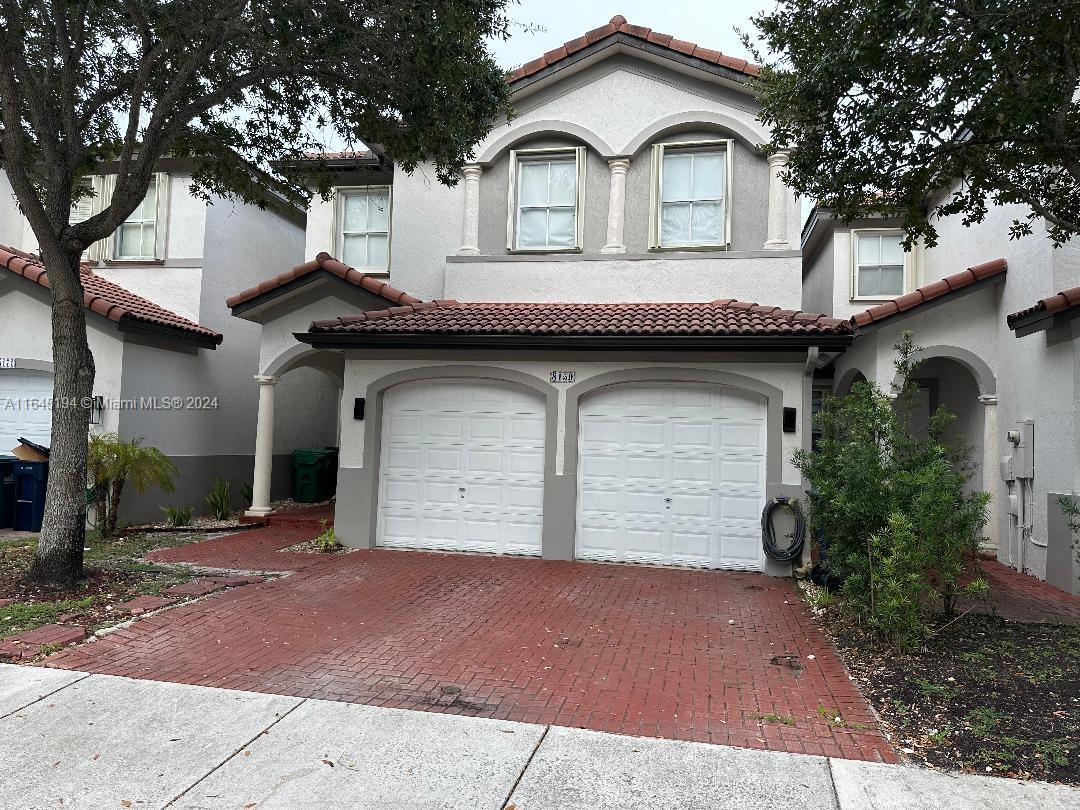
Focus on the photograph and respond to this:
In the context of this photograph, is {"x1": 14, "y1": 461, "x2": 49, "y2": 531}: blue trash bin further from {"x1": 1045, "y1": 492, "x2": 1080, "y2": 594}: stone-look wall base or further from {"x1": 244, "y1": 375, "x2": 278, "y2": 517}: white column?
{"x1": 1045, "y1": 492, "x2": 1080, "y2": 594}: stone-look wall base

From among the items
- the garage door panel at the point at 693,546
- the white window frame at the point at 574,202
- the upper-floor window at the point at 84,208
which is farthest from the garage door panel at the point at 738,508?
the upper-floor window at the point at 84,208

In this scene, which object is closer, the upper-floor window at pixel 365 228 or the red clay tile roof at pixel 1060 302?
the red clay tile roof at pixel 1060 302

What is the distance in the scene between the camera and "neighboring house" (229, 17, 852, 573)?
9516 millimetres

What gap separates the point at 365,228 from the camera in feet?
45.2

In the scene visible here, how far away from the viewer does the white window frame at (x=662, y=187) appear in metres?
11.2

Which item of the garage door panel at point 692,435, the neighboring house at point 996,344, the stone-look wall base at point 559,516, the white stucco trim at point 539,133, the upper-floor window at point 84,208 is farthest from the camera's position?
the upper-floor window at point 84,208

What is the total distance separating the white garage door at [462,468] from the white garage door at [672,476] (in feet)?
2.67

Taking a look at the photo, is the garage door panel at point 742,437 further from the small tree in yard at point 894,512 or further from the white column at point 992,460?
the white column at point 992,460

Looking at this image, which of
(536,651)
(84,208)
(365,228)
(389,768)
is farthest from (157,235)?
(389,768)

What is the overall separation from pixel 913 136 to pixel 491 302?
22.6 feet

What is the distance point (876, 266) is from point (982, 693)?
429 inches

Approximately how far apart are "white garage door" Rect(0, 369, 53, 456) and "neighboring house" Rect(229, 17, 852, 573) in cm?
375

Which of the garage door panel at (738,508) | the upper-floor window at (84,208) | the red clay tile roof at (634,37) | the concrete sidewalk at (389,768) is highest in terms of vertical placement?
the red clay tile roof at (634,37)

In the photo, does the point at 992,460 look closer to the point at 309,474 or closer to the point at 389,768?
the point at 389,768
